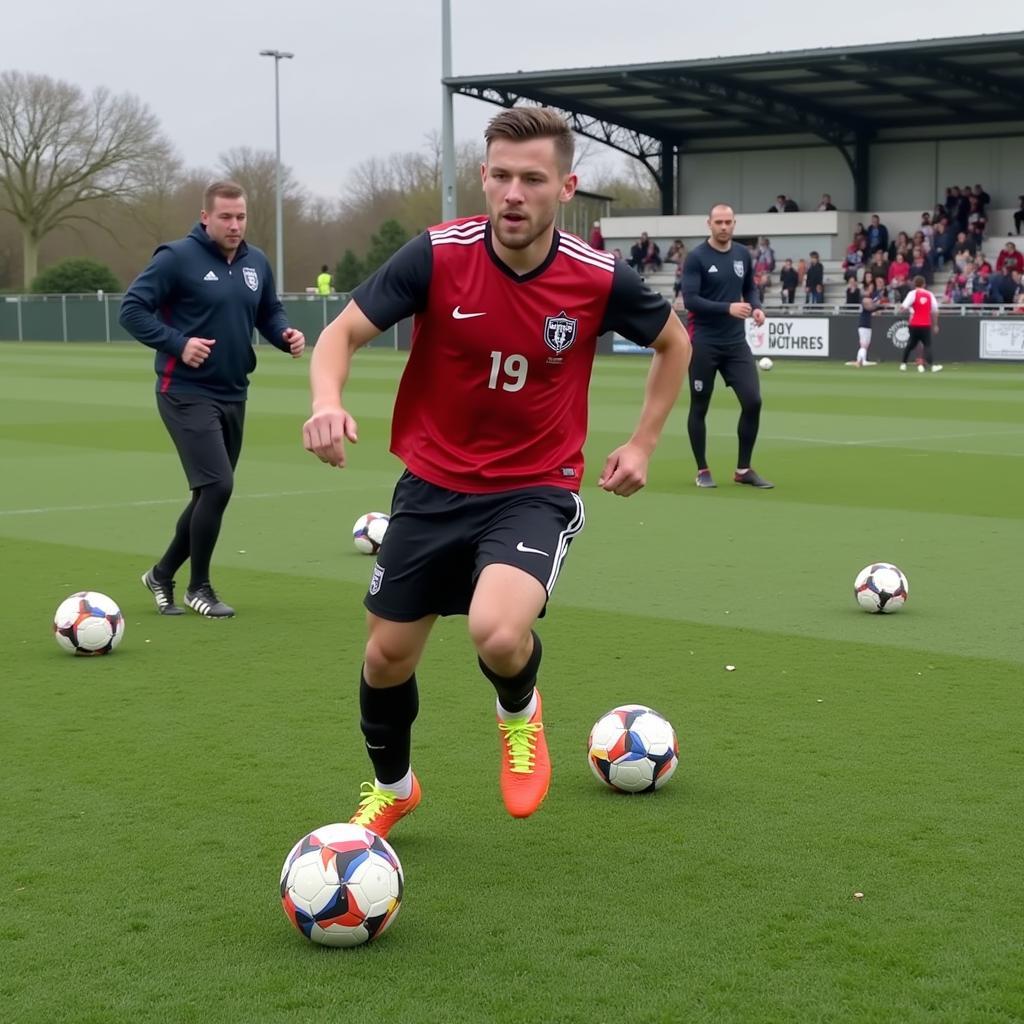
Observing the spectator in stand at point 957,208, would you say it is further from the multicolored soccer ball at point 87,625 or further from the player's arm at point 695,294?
the multicolored soccer ball at point 87,625

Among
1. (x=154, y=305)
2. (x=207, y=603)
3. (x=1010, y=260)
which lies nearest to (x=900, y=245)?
(x=1010, y=260)

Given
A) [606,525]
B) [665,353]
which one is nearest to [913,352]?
[606,525]

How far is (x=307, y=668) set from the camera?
7.53 m

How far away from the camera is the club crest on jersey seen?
16.5 ft

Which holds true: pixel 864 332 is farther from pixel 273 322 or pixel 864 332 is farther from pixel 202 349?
pixel 202 349

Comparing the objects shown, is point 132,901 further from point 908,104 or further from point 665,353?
point 908,104

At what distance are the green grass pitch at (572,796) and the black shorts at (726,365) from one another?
96.0 inches

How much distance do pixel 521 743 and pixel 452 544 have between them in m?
0.67

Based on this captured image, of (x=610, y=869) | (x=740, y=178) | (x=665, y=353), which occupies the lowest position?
(x=610, y=869)

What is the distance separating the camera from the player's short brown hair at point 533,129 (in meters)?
4.81

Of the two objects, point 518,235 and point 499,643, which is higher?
point 518,235

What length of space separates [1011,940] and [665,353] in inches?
82.1

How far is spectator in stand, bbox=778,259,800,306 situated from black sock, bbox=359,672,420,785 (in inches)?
1608

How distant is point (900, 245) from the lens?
47.0m
